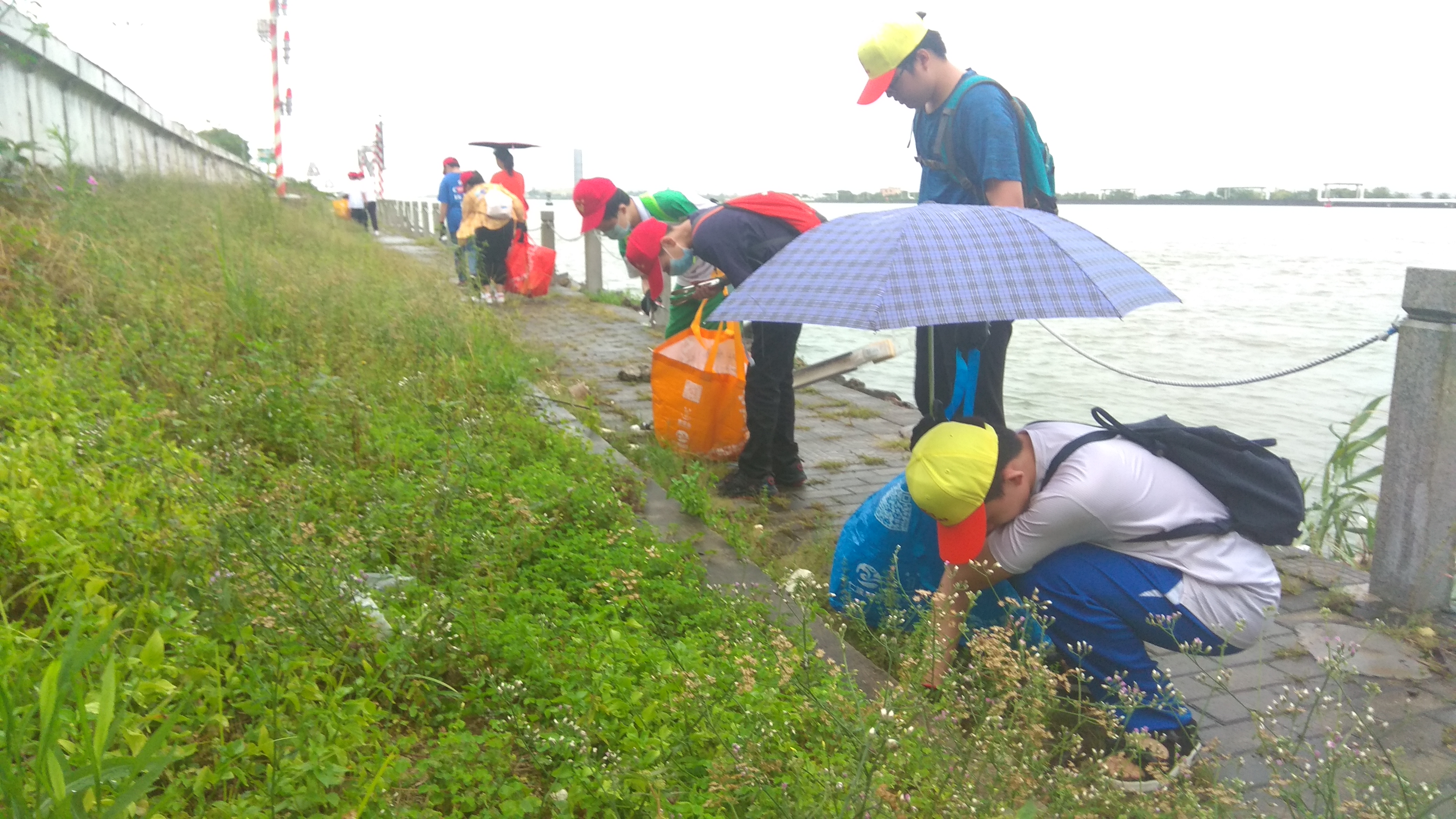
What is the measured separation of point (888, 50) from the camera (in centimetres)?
374

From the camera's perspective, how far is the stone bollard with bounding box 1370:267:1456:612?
3.54 m

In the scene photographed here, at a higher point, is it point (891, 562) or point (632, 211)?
point (632, 211)

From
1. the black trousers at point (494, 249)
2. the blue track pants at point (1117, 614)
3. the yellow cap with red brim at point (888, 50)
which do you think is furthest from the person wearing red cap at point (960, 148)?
the black trousers at point (494, 249)

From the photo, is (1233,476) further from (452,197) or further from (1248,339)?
(452,197)

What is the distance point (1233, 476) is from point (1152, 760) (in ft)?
2.76

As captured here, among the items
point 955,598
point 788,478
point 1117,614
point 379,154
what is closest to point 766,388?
point 788,478

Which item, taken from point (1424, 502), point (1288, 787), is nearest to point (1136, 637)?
point (1288, 787)

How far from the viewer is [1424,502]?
361cm

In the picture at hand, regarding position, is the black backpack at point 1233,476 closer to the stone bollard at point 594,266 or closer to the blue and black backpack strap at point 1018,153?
the blue and black backpack strap at point 1018,153

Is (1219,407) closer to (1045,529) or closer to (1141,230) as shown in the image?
(1045,529)

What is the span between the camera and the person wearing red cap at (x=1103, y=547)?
2.72 m

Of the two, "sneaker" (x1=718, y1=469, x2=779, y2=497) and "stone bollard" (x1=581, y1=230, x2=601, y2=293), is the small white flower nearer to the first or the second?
"sneaker" (x1=718, y1=469, x2=779, y2=497)

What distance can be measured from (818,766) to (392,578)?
138cm

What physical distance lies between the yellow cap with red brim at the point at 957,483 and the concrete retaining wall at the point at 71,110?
681 cm
